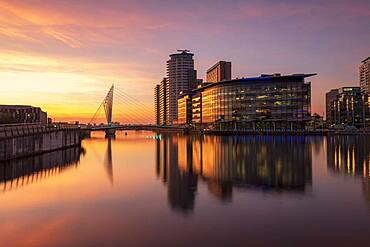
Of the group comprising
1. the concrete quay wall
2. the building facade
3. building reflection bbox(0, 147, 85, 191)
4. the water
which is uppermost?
the building facade

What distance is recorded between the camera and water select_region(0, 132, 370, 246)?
2017 centimetres

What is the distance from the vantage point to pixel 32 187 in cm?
3600

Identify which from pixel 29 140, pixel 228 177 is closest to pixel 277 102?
pixel 29 140

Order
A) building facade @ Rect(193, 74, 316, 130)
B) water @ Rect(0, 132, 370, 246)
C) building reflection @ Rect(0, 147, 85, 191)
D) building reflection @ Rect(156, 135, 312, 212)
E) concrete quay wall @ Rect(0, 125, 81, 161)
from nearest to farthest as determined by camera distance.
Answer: water @ Rect(0, 132, 370, 246) → building reflection @ Rect(156, 135, 312, 212) → building reflection @ Rect(0, 147, 85, 191) → concrete quay wall @ Rect(0, 125, 81, 161) → building facade @ Rect(193, 74, 316, 130)

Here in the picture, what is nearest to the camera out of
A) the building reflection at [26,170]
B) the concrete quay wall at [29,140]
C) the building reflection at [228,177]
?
the building reflection at [228,177]

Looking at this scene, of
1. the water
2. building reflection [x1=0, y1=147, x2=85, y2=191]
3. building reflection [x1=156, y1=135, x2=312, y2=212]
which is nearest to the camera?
the water

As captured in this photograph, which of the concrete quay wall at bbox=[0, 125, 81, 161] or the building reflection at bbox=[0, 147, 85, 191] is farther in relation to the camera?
the concrete quay wall at bbox=[0, 125, 81, 161]

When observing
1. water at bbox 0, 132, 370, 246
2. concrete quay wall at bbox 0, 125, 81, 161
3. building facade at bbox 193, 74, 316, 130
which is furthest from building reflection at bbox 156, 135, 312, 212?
building facade at bbox 193, 74, 316, 130

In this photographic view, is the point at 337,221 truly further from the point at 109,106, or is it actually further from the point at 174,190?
the point at 109,106

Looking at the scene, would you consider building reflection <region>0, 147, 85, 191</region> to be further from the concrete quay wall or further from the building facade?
the building facade

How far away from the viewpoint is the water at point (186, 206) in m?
20.2

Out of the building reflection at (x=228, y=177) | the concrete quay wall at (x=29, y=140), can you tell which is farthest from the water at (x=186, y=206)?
the concrete quay wall at (x=29, y=140)

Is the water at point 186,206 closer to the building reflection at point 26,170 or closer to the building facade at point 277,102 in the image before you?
the building reflection at point 26,170

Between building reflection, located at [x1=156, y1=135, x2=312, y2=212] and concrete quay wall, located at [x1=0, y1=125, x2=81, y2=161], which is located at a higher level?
concrete quay wall, located at [x1=0, y1=125, x2=81, y2=161]
